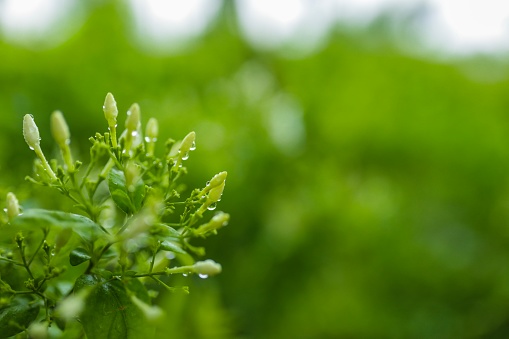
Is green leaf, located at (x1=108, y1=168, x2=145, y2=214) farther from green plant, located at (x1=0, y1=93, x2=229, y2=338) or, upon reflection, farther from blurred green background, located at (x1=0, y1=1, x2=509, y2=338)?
blurred green background, located at (x1=0, y1=1, x2=509, y2=338)

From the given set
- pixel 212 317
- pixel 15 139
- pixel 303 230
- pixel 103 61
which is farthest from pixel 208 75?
pixel 212 317

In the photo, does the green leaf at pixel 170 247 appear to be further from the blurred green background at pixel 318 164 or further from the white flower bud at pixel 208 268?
the blurred green background at pixel 318 164

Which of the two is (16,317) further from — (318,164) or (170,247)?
(318,164)

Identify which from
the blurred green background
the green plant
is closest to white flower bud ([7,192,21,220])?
the green plant

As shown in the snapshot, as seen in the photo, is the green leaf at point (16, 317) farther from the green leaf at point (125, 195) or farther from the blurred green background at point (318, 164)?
the blurred green background at point (318, 164)

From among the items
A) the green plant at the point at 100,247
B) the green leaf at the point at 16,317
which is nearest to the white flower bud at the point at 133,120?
the green plant at the point at 100,247

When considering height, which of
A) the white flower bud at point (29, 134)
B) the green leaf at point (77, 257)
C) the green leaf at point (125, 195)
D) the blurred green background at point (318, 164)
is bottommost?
the green leaf at point (77, 257)

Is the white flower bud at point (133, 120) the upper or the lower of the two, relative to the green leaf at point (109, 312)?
upper

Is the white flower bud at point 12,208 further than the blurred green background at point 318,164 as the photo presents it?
No
